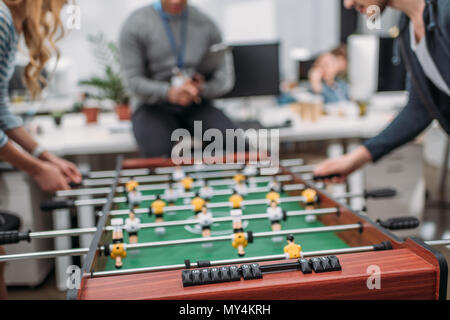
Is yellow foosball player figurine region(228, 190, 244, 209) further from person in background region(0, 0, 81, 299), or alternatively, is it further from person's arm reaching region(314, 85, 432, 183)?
person in background region(0, 0, 81, 299)

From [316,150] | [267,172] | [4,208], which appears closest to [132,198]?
[267,172]

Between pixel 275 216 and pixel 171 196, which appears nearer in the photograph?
pixel 275 216

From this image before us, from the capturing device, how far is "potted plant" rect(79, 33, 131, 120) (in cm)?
287

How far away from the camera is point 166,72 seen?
240cm

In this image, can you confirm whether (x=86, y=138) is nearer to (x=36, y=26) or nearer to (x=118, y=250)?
(x=36, y=26)

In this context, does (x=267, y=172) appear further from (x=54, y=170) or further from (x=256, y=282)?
(x=256, y=282)

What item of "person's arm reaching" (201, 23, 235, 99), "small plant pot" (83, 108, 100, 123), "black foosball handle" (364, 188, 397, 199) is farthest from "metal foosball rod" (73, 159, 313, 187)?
"small plant pot" (83, 108, 100, 123)

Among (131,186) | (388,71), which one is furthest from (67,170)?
(388,71)

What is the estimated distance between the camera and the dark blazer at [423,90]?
1.15m

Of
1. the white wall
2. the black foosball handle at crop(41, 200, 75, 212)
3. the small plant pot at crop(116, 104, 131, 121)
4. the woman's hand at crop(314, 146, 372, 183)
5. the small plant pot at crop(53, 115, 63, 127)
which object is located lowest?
the black foosball handle at crop(41, 200, 75, 212)

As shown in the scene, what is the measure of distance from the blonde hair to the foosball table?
46 cm

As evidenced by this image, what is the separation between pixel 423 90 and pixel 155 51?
1.47 m

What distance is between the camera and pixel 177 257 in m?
1.05
